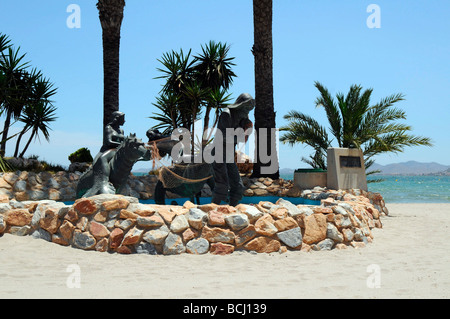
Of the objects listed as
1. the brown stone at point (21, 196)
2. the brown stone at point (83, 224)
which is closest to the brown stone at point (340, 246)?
the brown stone at point (83, 224)

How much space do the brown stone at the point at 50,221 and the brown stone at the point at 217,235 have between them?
223cm

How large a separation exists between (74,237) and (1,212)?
4.93ft

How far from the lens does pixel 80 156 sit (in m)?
16.9

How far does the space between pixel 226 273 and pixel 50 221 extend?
3.02m

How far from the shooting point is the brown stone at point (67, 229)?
20.0 ft

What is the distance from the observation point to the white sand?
3.99 metres

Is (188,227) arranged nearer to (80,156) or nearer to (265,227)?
(265,227)

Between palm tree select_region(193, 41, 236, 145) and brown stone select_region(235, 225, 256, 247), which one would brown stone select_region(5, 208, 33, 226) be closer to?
brown stone select_region(235, 225, 256, 247)

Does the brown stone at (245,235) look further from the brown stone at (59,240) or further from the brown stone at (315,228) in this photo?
the brown stone at (59,240)

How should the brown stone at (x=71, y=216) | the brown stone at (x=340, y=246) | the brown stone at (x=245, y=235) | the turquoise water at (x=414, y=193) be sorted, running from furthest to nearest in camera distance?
1. the turquoise water at (x=414, y=193)
2. the brown stone at (x=340, y=246)
3. the brown stone at (x=71, y=216)
4. the brown stone at (x=245, y=235)

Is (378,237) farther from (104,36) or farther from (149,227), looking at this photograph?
(104,36)

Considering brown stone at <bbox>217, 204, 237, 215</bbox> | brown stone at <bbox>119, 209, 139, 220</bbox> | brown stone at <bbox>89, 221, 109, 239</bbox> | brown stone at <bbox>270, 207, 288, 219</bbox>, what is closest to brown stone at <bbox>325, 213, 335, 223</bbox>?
brown stone at <bbox>270, 207, 288, 219</bbox>

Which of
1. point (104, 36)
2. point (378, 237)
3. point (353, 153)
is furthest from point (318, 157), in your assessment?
point (104, 36)

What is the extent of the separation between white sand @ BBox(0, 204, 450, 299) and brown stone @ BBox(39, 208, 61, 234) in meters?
0.22
